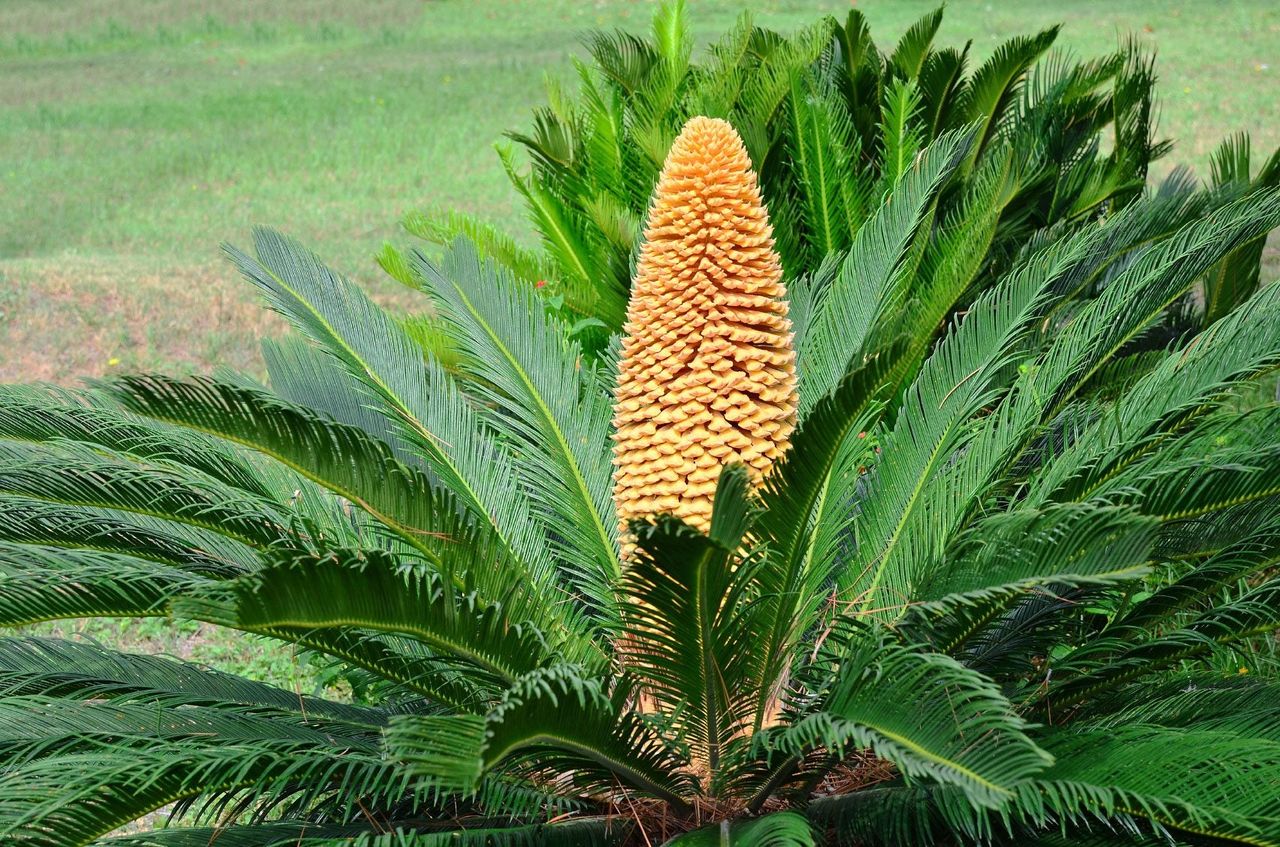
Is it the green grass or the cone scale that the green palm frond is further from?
the green grass

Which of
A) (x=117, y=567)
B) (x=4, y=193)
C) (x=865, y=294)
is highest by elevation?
(x=865, y=294)

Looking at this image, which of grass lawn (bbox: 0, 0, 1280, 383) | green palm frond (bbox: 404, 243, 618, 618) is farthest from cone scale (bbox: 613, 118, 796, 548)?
grass lawn (bbox: 0, 0, 1280, 383)

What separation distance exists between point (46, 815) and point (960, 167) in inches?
130

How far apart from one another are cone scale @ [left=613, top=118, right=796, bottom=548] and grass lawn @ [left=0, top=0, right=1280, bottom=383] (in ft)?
17.4

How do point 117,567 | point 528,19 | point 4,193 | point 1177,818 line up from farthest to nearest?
point 528,19
point 4,193
point 117,567
point 1177,818

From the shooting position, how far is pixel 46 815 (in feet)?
6.48

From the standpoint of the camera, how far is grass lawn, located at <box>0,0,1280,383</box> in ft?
26.5

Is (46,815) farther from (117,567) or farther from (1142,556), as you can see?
(1142,556)

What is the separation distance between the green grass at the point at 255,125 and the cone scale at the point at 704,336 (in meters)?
1.98

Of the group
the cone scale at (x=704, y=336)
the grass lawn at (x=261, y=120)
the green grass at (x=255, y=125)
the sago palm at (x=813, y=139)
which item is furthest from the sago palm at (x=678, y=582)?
the grass lawn at (x=261, y=120)

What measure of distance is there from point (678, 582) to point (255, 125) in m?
13.3

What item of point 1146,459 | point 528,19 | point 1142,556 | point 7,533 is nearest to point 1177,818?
point 1142,556

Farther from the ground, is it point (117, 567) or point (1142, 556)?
point (1142, 556)

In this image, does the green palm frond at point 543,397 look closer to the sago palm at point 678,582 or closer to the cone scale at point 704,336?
the sago palm at point 678,582
